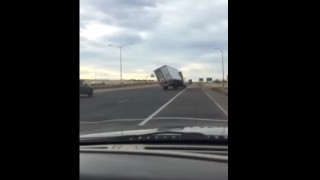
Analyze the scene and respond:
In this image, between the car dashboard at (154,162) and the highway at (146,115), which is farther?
the highway at (146,115)

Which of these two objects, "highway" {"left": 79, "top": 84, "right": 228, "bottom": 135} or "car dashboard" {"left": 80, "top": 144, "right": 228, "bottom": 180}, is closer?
"car dashboard" {"left": 80, "top": 144, "right": 228, "bottom": 180}

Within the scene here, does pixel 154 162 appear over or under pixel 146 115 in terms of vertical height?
over

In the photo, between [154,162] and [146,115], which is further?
[146,115]

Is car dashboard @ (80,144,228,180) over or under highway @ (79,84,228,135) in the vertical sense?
over

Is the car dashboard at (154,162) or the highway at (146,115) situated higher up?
the car dashboard at (154,162)
